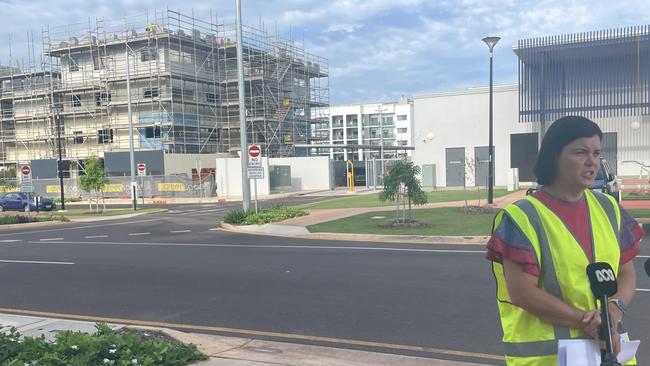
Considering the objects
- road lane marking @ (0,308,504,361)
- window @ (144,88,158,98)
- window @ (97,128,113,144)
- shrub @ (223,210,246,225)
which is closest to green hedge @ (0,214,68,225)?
shrub @ (223,210,246,225)

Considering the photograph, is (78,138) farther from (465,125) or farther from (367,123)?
(367,123)

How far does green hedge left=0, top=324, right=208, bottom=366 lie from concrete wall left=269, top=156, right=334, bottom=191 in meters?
44.5

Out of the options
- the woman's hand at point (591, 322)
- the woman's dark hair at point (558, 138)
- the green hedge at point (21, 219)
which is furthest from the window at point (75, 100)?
the woman's hand at point (591, 322)

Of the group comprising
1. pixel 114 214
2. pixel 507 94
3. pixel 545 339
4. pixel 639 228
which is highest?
pixel 507 94

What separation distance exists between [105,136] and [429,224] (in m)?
44.7

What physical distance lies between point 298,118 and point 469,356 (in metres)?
57.0

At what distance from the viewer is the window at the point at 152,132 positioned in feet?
170

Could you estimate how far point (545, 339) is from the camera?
7.50ft

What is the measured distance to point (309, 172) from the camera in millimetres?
50500

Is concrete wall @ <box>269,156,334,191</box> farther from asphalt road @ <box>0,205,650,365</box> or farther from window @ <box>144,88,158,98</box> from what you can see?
asphalt road @ <box>0,205,650,365</box>

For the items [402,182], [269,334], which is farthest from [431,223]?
[269,334]

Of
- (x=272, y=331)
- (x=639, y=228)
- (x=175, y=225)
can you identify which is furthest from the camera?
(x=175, y=225)

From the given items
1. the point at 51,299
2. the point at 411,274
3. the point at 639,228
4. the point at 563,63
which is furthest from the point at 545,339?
the point at 563,63

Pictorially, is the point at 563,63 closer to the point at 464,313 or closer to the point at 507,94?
the point at 507,94
